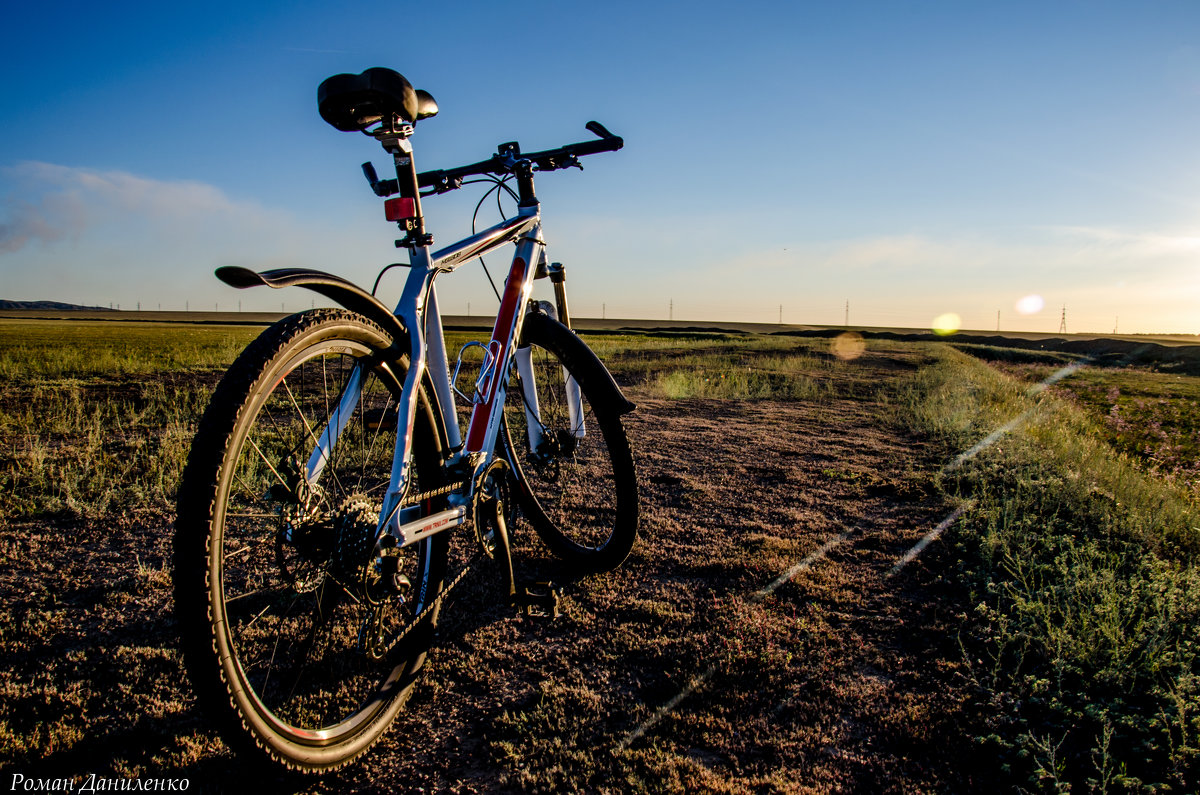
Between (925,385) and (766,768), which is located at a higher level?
(925,385)

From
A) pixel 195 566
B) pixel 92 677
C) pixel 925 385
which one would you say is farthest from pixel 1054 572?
pixel 925 385

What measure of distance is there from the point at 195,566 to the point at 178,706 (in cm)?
107

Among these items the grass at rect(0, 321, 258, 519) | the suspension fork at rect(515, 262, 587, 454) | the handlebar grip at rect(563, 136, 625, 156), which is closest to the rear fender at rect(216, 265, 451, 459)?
the suspension fork at rect(515, 262, 587, 454)

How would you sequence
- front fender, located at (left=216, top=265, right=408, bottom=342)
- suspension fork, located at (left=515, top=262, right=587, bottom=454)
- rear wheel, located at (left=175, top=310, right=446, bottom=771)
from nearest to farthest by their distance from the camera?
rear wheel, located at (left=175, top=310, right=446, bottom=771), front fender, located at (left=216, top=265, right=408, bottom=342), suspension fork, located at (left=515, top=262, right=587, bottom=454)

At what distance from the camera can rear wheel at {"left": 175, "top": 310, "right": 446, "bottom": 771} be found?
132 cm

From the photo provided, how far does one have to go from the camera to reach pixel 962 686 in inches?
85.4

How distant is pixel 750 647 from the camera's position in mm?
2418

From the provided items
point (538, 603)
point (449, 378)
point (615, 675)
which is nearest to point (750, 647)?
point (615, 675)

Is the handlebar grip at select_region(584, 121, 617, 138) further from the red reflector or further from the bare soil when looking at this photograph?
the bare soil

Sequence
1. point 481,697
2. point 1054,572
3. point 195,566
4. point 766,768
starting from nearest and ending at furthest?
point 195,566 → point 766,768 → point 481,697 → point 1054,572

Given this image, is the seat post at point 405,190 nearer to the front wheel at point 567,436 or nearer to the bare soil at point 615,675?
the front wheel at point 567,436

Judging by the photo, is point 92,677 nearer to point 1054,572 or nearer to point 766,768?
point 766,768

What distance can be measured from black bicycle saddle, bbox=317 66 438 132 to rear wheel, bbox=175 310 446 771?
77 cm

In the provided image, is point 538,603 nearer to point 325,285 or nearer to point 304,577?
point 304,577
